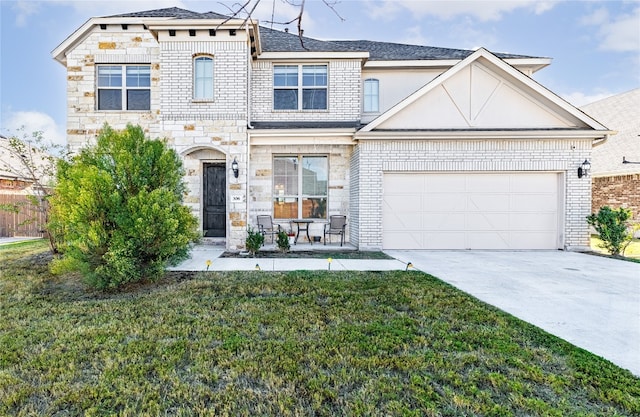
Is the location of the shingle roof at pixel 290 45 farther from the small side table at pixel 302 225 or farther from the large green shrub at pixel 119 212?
the large green shrub at pixel 119 212

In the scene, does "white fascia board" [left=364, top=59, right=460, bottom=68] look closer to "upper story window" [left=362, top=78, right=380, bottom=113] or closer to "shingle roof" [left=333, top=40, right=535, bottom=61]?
"shingle roof" [left=333, top=40, right=535, bottom=61]

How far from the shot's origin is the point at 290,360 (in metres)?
2.87

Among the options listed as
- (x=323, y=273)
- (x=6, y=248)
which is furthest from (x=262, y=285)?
(x=6, y=248)

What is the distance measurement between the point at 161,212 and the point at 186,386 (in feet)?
10.8

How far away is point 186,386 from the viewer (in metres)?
2.48

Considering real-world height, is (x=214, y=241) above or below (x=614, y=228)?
below

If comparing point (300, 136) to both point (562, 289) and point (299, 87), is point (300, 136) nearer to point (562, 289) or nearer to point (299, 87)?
point (299, 87)

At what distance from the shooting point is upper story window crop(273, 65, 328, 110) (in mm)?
10727

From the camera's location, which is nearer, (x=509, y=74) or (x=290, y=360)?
(x=290, y=360)

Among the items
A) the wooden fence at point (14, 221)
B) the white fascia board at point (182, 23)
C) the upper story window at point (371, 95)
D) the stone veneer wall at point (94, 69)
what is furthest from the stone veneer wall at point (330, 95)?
the wooden fence at point (14, 221)

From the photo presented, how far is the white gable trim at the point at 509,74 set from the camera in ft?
29.3

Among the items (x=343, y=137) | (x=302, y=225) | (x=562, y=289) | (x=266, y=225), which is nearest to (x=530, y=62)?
(x=343, y=137)

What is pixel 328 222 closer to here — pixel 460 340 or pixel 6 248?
pixel 460 340

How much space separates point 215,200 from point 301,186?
2889 mm
